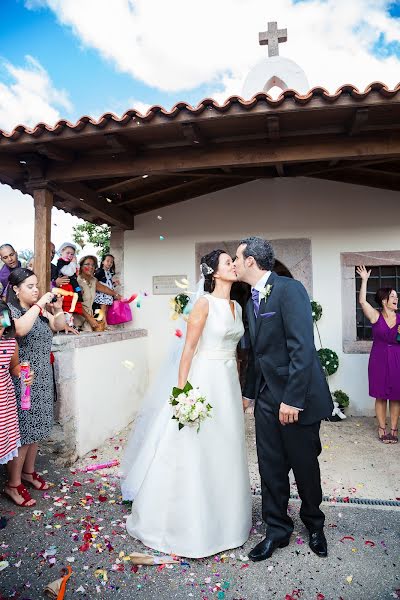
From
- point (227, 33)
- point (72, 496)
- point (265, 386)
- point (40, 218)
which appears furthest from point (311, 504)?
point (227, 33)

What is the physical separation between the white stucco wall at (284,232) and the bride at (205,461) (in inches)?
143

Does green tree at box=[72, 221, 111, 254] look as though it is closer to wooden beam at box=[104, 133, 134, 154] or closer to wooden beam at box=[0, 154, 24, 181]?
wooden beam at box=[0, 154, 24, 181]

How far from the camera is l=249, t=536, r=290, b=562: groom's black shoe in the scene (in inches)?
105

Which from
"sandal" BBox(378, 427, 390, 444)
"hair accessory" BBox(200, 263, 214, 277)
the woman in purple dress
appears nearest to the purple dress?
the woman in purple dress

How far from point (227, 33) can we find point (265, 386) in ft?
46.4

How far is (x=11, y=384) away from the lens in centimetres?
325

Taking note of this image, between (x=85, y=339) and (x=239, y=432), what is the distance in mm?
2315

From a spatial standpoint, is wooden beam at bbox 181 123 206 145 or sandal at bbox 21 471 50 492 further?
wooden beam at bbox 181 123 206 145

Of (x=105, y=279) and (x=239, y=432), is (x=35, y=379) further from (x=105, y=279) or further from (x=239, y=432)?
(x=105, y=279)

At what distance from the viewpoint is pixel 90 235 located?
54.9 feet

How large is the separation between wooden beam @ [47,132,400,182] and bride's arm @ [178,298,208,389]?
1.99 meters

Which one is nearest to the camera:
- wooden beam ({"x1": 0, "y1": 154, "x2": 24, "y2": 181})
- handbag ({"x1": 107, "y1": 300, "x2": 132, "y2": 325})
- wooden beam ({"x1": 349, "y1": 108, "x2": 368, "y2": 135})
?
wooden beam ({"x1": 349, "y1": 108, "x2": 368, "y2": 135})

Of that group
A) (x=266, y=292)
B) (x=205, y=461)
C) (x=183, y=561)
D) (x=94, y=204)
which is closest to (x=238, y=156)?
(x=266, y=292)

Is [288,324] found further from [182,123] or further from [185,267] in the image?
[185,267]
